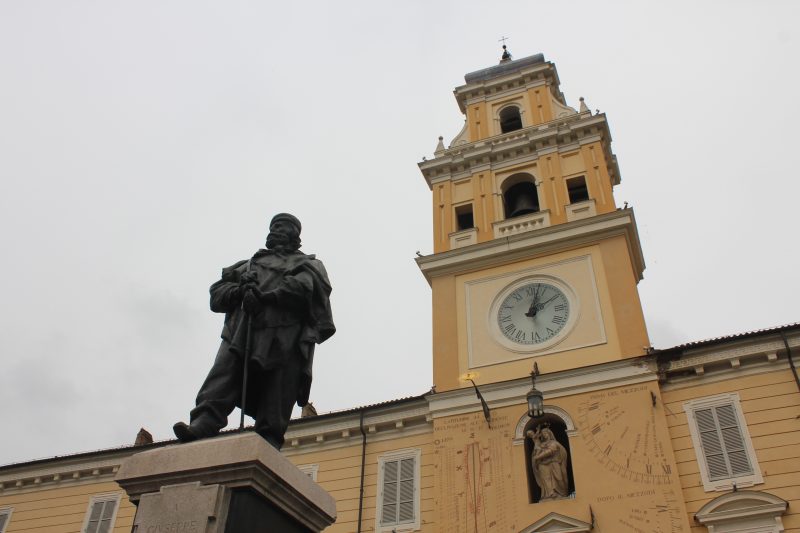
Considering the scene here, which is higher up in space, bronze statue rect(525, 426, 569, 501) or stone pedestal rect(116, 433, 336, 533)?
bronze statue rect(525, 426, 569, 501)

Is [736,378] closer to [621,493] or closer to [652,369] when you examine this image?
[652,369]

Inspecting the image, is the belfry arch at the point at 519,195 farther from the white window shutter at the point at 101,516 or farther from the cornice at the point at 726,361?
the white window shutter at the point at 101,516

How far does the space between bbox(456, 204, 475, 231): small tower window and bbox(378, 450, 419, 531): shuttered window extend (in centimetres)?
770

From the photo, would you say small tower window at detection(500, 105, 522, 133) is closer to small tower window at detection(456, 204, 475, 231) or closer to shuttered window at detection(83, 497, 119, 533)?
small tower window at detection(456, 204, 475, 231)

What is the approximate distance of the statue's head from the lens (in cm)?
653

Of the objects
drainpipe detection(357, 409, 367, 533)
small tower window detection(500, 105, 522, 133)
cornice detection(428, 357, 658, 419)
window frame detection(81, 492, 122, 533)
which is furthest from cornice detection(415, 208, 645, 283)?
window frame detection(81, 492, 122, 533)

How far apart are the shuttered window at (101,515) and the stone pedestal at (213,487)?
18035 mm

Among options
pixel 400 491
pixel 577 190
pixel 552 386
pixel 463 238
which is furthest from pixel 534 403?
pixel 577 190

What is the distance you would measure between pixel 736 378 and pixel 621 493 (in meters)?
3.82

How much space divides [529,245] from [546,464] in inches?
255

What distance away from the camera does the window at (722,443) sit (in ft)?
48.3

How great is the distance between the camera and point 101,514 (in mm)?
20938

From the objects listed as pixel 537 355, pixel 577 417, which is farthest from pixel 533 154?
pixel 577 417

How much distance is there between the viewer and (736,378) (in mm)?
16094
